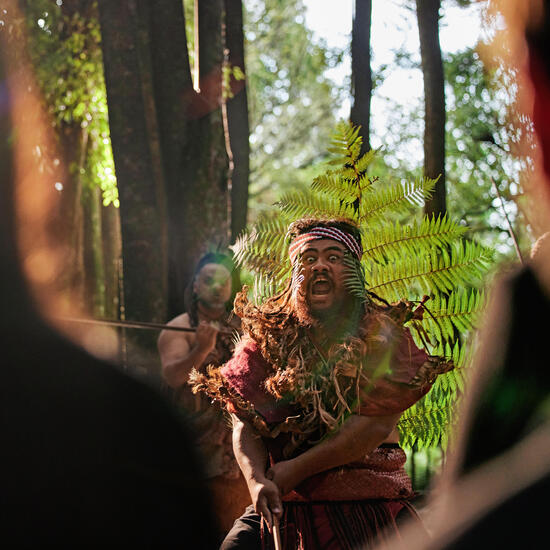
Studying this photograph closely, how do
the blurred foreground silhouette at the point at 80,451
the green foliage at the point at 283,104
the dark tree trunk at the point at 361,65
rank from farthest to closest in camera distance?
the green foliage at the point at 283,104 < the dark tree trunk at the point at 361,65 < the blurred foreground silhouette at the point at 80,451

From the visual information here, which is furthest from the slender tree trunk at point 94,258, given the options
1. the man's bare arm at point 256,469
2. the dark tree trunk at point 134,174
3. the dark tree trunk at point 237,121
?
the man's bare arm at point 256,469

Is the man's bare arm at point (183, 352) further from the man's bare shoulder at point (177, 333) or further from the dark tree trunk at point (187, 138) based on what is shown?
the dark tree trunk at point (187, 138)

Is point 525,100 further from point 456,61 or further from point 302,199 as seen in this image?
point 456,61

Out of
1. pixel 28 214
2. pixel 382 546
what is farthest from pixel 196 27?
pixel 382 546

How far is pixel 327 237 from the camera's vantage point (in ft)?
9.22

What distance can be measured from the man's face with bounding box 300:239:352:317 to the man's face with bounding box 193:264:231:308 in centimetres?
174

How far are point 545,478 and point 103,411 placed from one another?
4.03 metres

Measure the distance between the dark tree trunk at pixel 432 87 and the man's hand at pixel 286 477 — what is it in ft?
10.9

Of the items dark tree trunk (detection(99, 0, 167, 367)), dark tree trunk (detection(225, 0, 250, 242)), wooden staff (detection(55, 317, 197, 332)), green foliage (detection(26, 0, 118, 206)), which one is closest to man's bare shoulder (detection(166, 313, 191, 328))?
wooden staff (detection(55, 317, 197, 332))

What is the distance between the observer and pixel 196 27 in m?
6.20

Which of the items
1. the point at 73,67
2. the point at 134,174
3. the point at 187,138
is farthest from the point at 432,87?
the point at 73,67

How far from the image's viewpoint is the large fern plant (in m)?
2.95

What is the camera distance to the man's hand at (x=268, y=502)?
245 cm

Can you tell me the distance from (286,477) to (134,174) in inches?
137
